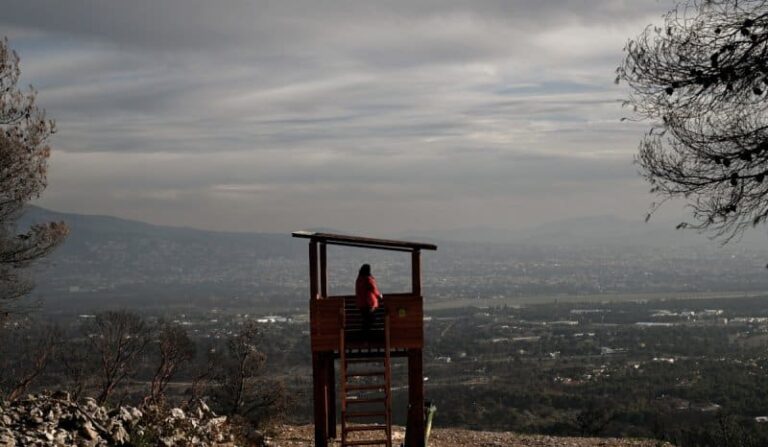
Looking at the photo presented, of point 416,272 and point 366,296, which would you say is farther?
point 416,272

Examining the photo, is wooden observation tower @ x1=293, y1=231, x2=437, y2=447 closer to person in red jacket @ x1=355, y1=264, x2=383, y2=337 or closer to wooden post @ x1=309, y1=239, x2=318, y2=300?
wooden post @ x1=309, y1=239, x2=318, y2=300

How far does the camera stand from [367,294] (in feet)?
47.7

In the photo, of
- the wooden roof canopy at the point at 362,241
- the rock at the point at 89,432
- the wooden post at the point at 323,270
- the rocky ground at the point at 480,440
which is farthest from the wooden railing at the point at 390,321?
the rock at the point at 89,432

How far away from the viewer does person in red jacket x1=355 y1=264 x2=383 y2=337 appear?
1454 cm

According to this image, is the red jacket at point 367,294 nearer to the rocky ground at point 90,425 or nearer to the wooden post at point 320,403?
the wooden post at point 320,403

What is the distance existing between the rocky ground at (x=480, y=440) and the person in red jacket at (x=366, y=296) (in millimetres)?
2623

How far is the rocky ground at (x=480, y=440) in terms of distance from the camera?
633 inches

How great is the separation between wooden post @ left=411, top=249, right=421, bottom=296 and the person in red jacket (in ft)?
2.05

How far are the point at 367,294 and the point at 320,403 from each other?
6.99ft

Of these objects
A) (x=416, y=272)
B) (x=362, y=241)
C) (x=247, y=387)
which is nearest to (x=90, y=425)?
(x=362, y=241)

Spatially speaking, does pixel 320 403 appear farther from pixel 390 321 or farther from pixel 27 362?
pixel 27 362

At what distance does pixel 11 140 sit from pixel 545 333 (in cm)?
11594

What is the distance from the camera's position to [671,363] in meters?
84.7

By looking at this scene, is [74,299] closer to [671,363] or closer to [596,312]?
[596,312]
